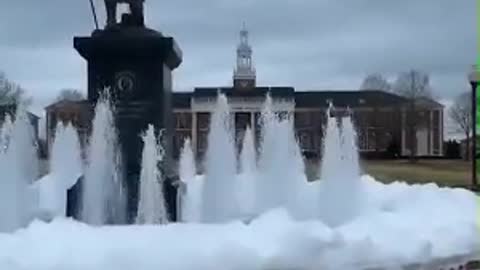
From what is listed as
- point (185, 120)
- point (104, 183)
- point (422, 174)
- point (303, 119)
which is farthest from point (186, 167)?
point (303, 119)

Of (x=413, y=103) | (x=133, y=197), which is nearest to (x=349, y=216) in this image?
(x=133, y=197)

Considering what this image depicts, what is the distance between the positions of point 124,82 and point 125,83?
2 centimetres

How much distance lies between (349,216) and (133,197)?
3049mm

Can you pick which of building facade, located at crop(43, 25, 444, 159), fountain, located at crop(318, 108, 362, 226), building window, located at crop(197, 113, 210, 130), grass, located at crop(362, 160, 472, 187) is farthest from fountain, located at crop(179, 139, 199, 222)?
building window, located at crop(197, 113, 210, 130)

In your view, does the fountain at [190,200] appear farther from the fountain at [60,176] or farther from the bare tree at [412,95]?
the bare tree at [412,95]

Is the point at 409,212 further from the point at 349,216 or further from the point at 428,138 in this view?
the point at 428,138

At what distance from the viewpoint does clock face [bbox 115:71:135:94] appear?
11961 mm

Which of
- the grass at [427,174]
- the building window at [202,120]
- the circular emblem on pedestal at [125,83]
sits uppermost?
the building window at [202,120]

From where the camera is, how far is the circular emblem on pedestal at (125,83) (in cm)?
1195

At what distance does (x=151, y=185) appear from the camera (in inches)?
468

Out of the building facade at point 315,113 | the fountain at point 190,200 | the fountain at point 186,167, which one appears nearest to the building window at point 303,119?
the building facade at point 315,113

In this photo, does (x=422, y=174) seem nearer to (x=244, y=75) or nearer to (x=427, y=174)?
(x=427, y=174)

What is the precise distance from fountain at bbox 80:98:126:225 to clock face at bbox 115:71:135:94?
0.26 meters

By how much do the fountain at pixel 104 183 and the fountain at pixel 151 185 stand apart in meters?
0.37
